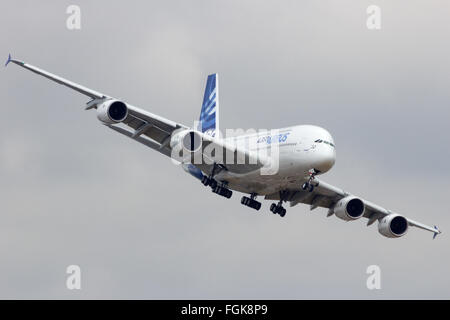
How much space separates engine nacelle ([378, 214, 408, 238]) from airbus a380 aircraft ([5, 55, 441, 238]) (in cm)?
291

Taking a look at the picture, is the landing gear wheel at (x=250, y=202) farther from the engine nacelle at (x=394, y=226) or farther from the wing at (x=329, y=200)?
the engine nacelle at (x=394, y=226)

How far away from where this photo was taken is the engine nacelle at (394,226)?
67.9 meters

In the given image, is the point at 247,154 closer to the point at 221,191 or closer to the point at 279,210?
the point at 221,191

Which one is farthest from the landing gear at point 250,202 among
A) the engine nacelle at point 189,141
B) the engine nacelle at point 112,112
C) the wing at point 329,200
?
the engine nacelle at point 112,112

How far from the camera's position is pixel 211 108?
70250mm

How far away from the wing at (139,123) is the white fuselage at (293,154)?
449 centimetres

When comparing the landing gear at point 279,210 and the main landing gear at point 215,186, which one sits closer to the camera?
the main landing gear at point 215,186

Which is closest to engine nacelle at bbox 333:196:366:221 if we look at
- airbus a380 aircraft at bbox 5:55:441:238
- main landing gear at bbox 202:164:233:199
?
airbus a380 aircraft at bbox 5:55:441:238

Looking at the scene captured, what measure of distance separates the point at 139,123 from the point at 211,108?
Answer: 36.7ft
